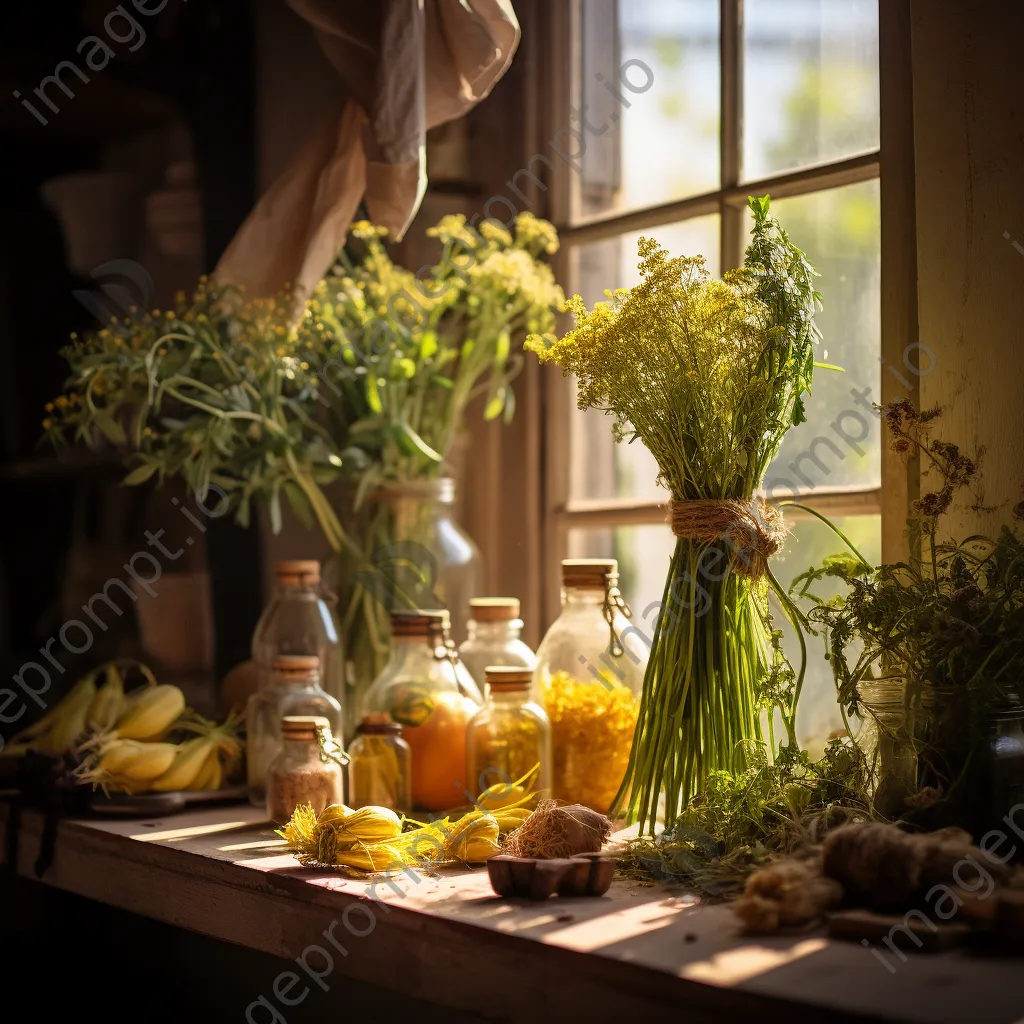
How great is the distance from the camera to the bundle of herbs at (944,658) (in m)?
0.95

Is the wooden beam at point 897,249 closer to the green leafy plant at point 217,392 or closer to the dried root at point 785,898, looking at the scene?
the dried root at point 785,898

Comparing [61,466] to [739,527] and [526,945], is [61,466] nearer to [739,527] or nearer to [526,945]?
[739,527]

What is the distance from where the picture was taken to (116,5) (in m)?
1.83

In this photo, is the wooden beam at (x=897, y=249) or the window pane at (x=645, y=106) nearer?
the wooden beam at (x=897, y=249)

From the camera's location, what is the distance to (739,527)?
3.62 feet

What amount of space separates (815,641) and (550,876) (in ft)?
1.92

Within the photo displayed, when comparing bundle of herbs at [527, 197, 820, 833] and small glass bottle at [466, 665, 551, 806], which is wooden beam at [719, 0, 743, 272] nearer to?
bundle of herbs at [527, 197, 820, 833]

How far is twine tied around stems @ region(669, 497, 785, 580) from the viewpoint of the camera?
1106 millimetres

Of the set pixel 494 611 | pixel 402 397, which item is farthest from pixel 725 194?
pixel 494 611

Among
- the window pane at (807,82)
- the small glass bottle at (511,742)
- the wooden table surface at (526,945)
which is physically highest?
the window pane at (807,82)

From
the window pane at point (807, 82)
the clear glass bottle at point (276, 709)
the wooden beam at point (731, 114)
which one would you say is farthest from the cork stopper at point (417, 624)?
the window pane at point (807, 82)

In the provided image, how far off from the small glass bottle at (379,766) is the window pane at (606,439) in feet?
1.75

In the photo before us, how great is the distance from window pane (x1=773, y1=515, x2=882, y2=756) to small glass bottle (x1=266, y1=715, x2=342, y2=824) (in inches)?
21.4

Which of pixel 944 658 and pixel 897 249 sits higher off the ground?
pixel 897 249
